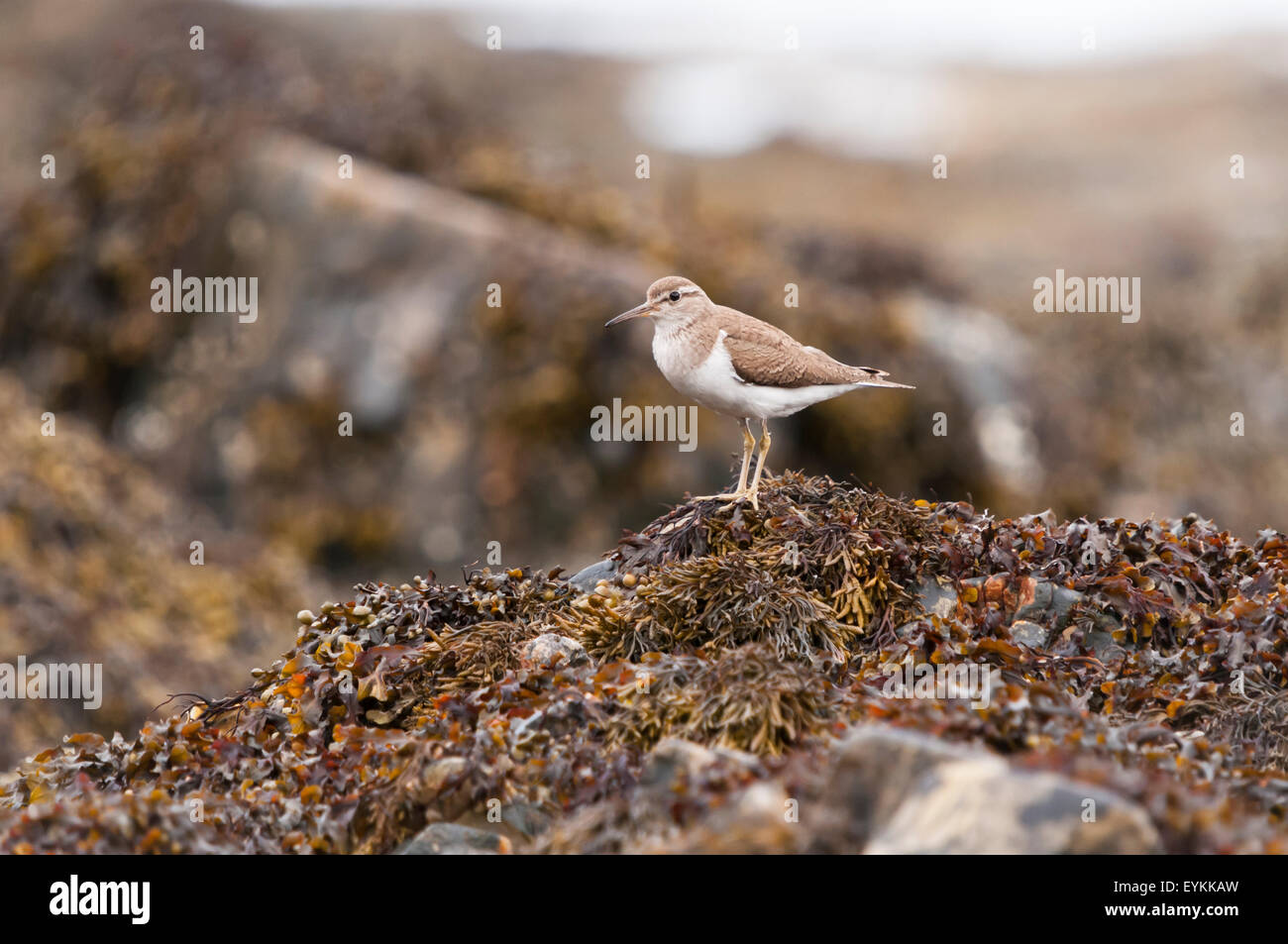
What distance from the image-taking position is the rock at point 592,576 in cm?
698

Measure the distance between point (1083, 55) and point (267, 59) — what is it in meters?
58.2

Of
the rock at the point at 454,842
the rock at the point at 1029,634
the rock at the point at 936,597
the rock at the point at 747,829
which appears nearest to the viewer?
the rock at the point at 747,829

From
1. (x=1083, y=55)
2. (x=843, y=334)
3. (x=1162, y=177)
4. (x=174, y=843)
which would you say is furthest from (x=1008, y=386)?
(x=1083, y=55)

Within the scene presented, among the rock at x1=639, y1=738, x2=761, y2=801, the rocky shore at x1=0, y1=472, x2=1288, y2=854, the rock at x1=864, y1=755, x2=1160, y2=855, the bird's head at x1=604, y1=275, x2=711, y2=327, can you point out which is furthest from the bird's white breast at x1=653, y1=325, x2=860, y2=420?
the rock at x1=864, y1=755, x2=1160, y2=855

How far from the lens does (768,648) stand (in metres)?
5.69

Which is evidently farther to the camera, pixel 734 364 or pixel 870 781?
pixel 734 364

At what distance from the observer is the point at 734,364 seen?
7.34 m

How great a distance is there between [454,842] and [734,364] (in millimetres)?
3690

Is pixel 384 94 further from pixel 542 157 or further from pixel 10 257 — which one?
pixel 10 257

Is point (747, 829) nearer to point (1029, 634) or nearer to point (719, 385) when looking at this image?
point (1029, 634)

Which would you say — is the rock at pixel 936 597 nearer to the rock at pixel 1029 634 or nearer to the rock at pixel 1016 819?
the rock at pixel 1029 634

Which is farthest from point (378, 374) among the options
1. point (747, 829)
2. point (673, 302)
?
point (747, 829)

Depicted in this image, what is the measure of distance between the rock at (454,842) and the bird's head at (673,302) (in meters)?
3.93

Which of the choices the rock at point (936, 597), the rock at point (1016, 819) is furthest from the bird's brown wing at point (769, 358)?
the rock at point (1016, 819)
